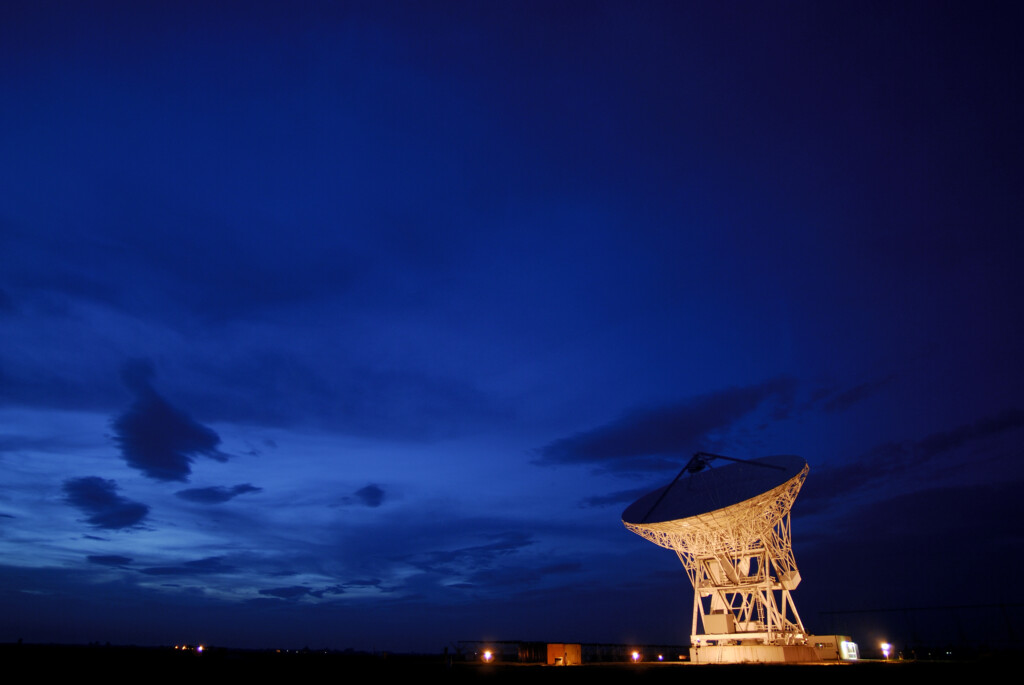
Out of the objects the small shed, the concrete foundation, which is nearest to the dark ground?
the concrete foundation

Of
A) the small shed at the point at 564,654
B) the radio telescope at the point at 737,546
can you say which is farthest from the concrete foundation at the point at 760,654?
the small shed at the point at 564,654

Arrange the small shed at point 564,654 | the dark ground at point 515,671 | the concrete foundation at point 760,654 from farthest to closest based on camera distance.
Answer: the small shed at point 564,654 → the concrete foundation at point 760,654 → the dark ground at point 515,671

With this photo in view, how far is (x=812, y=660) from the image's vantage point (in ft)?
159

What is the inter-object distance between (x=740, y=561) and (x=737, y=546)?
1.64 metres

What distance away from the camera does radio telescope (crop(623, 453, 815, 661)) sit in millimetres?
47656

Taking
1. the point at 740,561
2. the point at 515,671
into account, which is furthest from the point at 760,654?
the point at 515,671

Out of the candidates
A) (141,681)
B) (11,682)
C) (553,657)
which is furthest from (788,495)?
(11,682)

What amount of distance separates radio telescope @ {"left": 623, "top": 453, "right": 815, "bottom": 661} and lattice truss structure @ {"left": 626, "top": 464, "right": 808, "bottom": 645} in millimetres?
73

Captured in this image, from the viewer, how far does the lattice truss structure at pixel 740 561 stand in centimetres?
4803

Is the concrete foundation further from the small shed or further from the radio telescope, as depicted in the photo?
the small shed

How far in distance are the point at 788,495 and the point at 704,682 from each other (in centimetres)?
2751

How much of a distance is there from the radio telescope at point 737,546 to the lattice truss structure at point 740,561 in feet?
0.24

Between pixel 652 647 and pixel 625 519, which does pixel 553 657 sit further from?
pixel 652 647

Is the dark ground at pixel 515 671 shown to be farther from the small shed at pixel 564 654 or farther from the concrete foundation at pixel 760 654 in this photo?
the small shed at pixel 564 654
